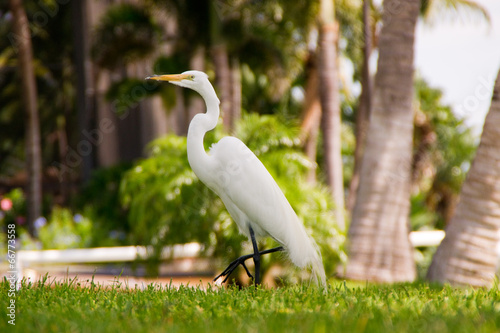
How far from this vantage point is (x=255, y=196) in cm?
488

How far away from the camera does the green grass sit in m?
2.99

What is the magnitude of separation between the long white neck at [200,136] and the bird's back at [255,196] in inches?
3.5

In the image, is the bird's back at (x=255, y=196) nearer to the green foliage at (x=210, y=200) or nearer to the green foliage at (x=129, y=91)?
the green foliage at (x=210, y=200)

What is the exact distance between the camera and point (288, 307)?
3637 mm

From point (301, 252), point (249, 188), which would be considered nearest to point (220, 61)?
point (249, 188)

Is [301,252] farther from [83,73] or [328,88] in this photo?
[83,73]

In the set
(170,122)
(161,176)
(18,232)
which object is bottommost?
(18,232)

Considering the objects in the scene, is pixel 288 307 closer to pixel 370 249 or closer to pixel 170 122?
pixel 370 249

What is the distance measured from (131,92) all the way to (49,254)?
5921 mm

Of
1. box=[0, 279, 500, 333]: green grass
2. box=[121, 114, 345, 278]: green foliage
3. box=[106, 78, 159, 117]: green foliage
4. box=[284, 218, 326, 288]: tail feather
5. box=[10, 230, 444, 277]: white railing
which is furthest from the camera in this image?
box=[106, 78, 159, 117]: green foliage

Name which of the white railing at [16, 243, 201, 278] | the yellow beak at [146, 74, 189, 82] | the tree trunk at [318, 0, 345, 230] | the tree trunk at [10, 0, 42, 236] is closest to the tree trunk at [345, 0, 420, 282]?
the white railing at [16, 243, 201, 278]

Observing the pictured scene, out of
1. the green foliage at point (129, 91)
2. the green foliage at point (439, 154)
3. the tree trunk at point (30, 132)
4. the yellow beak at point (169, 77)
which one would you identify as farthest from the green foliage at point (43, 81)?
the yellow beak at point (169, 77)

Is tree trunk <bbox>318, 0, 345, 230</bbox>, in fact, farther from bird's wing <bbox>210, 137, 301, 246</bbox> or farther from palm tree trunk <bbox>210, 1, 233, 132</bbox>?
bird's wing <bbox>210, 137, 301, 246</bbox>

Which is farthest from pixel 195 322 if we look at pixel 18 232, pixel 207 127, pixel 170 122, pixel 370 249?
pixel 170 122
